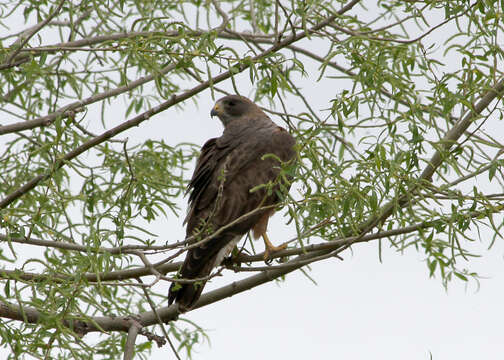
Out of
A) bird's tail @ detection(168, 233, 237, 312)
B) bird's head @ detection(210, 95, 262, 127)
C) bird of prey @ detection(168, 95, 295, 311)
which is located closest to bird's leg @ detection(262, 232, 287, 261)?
bird of prey @ detection(168, 95, 295, 311)

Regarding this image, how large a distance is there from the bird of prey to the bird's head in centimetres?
63

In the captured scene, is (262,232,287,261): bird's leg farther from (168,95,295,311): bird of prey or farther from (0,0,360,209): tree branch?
(0,0,360,209): tree branch

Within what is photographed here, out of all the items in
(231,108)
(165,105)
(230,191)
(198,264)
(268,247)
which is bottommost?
(198,264)

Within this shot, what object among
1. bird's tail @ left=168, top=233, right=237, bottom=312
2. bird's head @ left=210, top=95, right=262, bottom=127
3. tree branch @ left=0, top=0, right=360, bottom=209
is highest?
bird's head @ left=210, top=95, right=262, bottom=127

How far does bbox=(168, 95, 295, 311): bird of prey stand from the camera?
189 inches

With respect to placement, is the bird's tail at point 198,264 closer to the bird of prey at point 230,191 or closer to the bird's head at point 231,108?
the bird of prey at point 230,191

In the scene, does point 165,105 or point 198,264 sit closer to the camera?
point 165,105

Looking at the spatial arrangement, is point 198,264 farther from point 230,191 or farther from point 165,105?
point 165,105

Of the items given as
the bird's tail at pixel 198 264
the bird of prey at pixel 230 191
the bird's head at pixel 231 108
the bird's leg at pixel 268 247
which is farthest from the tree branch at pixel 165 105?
the bird's head at pixel 231 108

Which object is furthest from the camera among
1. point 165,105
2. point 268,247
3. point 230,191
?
point 230,191

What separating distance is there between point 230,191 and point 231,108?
1662mm

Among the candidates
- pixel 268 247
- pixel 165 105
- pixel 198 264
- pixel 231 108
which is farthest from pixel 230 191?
pixel 231 108

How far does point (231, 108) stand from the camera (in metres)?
6.77

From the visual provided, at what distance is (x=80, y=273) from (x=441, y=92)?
1.82 m
